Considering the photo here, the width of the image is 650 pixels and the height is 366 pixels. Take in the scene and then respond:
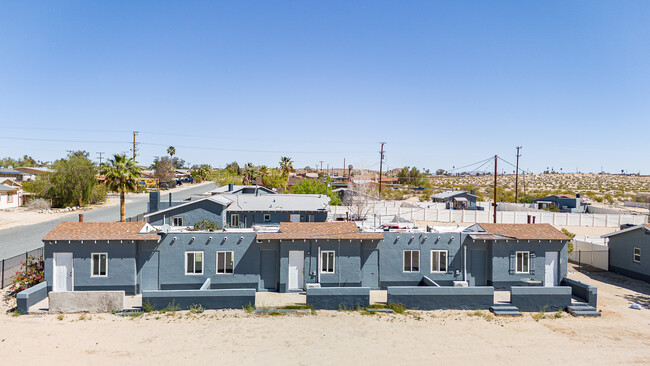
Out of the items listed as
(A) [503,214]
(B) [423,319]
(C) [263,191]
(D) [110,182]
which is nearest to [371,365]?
(B) [423,319]

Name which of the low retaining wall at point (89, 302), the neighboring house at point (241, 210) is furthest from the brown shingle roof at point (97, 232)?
the neighboring house at point (241, 210)

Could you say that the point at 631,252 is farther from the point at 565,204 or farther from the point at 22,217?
the point at 22,217

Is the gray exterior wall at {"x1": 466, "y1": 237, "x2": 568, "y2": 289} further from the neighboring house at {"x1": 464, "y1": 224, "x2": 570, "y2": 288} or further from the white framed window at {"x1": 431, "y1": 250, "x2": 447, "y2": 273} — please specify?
the white framed window at {"x1": 431, "y1": 250, "x2": 447, "y2": 273}

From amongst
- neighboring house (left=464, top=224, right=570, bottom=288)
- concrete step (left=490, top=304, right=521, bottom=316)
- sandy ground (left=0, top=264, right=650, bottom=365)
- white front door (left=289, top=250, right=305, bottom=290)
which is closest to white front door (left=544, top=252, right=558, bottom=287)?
neighboring house (left=464, top=224, right=570, bottom=288)

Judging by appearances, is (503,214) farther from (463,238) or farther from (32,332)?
(32,332)

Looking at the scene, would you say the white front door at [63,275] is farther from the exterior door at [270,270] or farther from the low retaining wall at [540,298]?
the low retaining wall at [540,298]
